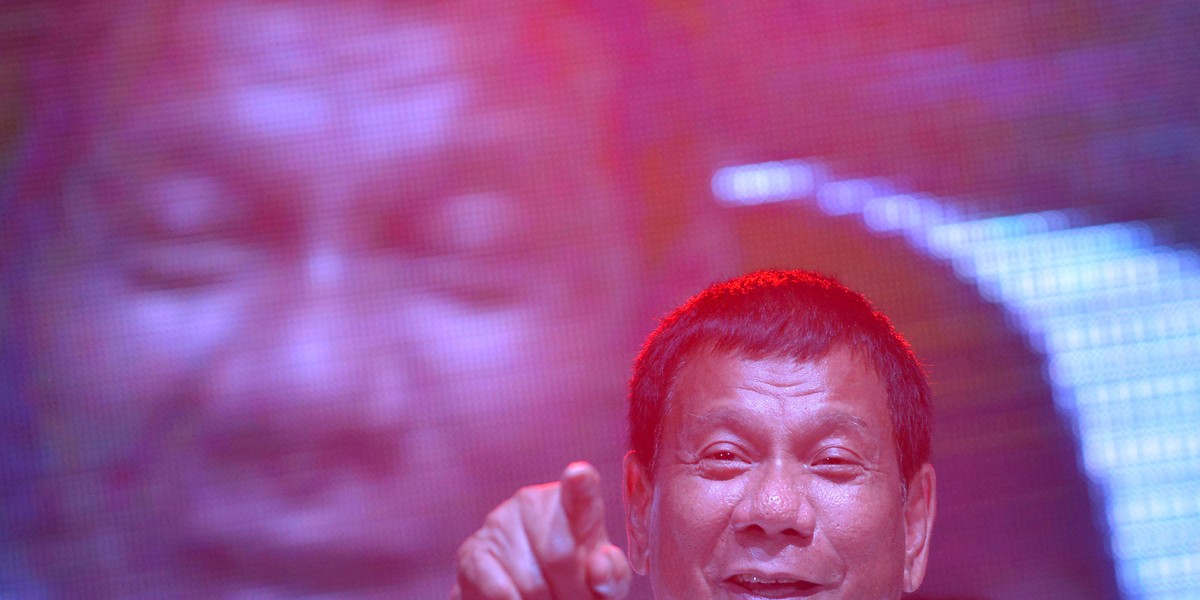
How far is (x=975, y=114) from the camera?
2479 mm

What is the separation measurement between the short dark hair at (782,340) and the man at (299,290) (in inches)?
27.6

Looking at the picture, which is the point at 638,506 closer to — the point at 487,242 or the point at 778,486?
the point at 778,486

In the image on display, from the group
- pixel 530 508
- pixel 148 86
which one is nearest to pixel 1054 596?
pixel 530 508

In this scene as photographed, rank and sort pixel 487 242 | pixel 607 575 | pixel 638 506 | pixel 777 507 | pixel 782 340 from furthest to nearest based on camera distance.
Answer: pixel 487 242 → pixel 638 506 → pixel 782 340 → pixel 777 507 → pixel 607 575

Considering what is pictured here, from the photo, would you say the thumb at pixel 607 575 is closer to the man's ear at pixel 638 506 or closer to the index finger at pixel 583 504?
the index finger at pixel 583 504

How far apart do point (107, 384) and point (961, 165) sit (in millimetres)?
2044

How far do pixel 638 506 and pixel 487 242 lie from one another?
0.95 m

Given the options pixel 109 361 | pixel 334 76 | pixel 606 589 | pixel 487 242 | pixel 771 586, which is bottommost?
pixel 771 586

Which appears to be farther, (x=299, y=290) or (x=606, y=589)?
(x=299, y=290)

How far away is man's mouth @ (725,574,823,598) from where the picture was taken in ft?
5.08

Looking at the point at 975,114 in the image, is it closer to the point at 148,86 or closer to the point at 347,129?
the point at 347,129

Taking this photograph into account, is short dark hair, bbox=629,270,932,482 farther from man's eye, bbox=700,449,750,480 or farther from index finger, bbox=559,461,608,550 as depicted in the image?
index finger, bbox=559,461,608,550

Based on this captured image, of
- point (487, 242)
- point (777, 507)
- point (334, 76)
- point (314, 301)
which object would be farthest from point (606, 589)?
point (334, 76)

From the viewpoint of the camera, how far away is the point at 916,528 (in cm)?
173
